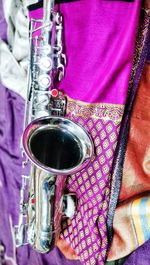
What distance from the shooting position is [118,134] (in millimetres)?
857

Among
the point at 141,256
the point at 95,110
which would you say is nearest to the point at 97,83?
the point at 95,110

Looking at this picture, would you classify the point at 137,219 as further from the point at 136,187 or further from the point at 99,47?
the point at 99,47

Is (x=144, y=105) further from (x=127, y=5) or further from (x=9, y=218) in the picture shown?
(x=9, y=218)

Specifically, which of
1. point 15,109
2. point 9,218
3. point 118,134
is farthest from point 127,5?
point 9,218

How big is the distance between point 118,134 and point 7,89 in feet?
1.42

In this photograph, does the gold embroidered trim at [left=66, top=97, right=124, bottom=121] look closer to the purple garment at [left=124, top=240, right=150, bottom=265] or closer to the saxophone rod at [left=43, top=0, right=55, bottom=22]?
the saxophone rod at [left=43, top=0, right=55, bottom=22]

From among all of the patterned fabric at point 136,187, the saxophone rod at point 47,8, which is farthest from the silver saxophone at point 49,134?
the patterned fabric at point 136,187

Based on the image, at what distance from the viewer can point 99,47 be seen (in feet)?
2.65

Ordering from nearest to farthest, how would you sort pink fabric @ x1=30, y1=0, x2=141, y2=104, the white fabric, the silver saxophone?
pink fabric @ x1=30, y1=0, x2=141, y2=104 < the silver saxophone < the white fabric

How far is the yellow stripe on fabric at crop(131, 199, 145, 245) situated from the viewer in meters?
0.89

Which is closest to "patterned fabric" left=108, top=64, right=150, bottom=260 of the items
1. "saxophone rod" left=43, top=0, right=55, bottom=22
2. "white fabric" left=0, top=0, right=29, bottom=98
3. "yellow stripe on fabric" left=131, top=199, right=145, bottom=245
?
"yellow stripe on fabric" left=131, top=199, right=145, bottom=245

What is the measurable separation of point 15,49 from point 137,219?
1.79ft

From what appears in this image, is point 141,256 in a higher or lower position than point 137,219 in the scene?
lower

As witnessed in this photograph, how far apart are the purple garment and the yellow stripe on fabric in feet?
0.09
